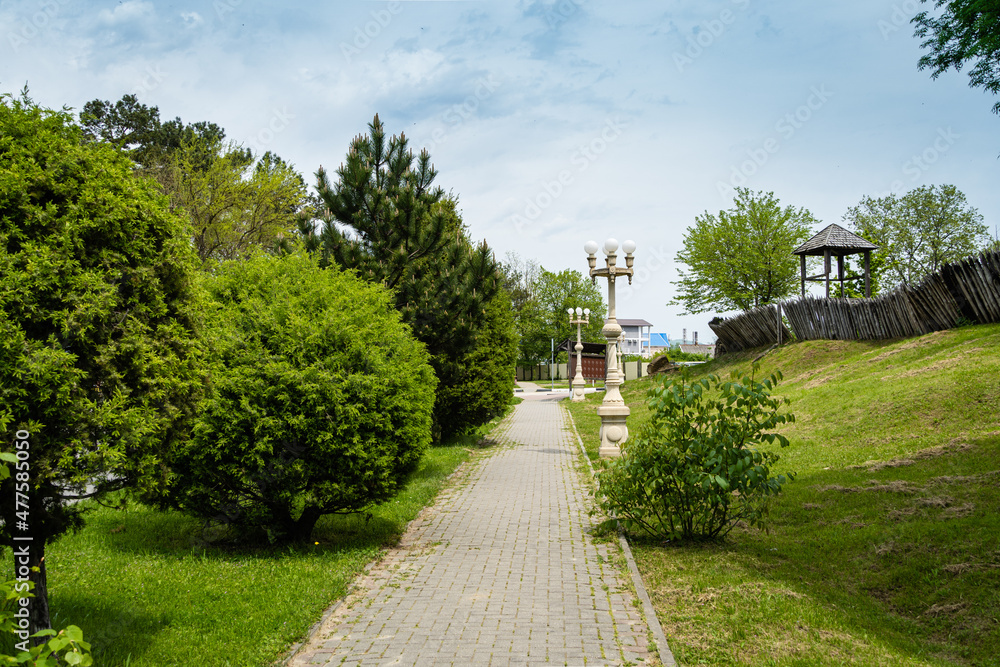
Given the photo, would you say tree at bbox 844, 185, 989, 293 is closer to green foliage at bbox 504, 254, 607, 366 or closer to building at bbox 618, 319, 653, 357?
green foliage at bbox 504, 254, 607, 366

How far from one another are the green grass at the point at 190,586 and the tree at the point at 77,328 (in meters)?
0.86

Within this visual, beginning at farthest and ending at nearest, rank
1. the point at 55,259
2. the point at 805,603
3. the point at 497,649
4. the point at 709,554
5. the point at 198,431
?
1. the point at 709,554
2. the point at 198,431
3. the point at 805,603
4. the point at 497,649
5. the point at 55,259

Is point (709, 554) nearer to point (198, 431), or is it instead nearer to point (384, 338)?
point (384, 338)

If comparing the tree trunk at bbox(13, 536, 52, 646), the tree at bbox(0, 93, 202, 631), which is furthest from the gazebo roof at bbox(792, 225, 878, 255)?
the tree trunk at bbox(13, 536, 52, 646)

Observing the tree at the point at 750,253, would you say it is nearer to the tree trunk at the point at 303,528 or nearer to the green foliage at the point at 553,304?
the green foliage at the point at 553,304

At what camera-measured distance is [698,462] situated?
6656 mm

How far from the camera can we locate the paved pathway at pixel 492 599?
170 inches

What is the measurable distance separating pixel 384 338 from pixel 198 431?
6.54ft

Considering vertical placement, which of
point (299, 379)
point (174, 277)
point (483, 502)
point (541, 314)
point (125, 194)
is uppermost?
point (541, 314)

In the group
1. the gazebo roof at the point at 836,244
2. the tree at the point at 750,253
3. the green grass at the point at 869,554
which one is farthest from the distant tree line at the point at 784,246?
the green grass at the point at 869,554

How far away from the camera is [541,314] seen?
6059cm

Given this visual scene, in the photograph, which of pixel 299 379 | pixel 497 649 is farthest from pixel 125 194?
pixel 497 649

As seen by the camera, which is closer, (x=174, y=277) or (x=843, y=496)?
(x=174, y=277)

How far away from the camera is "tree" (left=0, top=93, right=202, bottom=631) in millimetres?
3406
